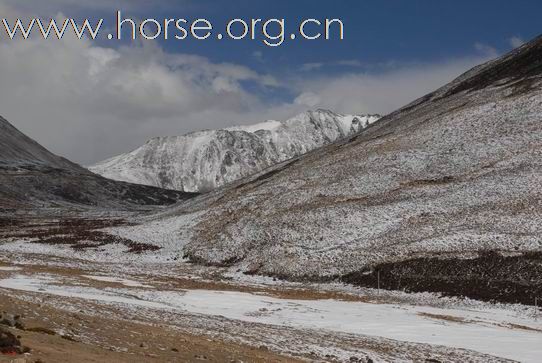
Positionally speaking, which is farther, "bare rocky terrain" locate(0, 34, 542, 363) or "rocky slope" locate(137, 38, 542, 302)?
"rocky slope" locate(137, 38, 542, 302)

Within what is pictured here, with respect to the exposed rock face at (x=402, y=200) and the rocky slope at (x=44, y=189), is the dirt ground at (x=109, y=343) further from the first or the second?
the rocky slope at (x=44, y=189)

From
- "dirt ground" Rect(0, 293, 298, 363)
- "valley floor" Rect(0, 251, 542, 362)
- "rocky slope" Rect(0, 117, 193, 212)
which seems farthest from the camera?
"rocky slope" Rect(0, 117, 193, 212)

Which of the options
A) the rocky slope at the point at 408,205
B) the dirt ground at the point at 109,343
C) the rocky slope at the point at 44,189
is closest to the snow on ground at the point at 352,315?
the rocky slope at the point at 408,205

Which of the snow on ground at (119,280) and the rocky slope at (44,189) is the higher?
the rocky slope at (44,189)

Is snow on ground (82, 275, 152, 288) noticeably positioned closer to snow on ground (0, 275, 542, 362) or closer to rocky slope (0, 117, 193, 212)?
snow on ground (0, 275, 542, 362)

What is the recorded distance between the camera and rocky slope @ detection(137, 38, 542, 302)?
2063 inches

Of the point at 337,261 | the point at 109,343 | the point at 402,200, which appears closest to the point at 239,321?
the point at 109,343

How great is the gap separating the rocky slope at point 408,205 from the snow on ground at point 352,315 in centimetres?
903

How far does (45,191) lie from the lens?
552 ft

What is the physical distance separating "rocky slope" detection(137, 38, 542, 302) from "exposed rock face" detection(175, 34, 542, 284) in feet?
0.64

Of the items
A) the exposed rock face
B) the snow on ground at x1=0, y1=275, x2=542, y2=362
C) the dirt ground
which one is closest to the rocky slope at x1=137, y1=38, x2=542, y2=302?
the exposed rock face

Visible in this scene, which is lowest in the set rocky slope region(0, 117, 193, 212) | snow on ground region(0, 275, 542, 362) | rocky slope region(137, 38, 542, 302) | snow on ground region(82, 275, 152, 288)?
snow on ground region(0, 275, 542, 362)

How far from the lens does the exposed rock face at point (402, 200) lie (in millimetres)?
54875

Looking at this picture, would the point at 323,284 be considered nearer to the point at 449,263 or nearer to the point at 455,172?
the point at 449,263
